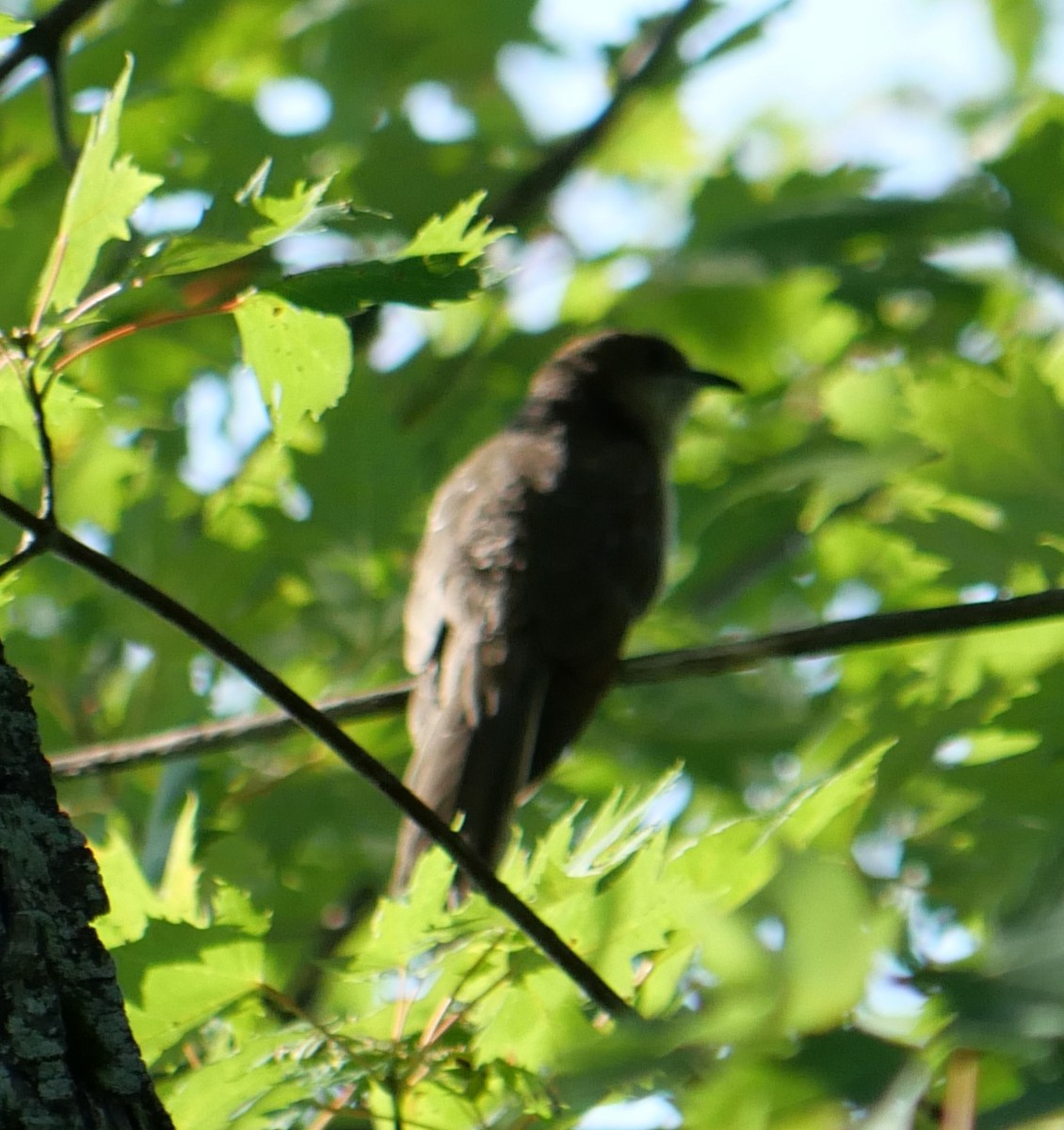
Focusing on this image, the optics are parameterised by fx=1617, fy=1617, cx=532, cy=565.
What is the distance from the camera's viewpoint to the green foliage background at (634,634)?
5.42ft

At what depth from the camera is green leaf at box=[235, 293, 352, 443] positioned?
2178mm

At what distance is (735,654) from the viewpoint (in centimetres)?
333

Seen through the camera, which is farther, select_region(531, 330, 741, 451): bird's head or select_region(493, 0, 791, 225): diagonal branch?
select_region(531, 330, 741, 451): bird's head

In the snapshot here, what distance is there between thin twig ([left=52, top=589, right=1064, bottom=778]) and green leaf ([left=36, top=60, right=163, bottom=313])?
1390mm

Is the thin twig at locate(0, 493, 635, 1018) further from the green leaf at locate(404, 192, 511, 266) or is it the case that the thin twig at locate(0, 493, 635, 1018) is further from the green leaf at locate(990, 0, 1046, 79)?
the green leaf at locate(990, 0, 1046, 79)

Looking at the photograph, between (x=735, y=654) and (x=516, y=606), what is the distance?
1.68 metres

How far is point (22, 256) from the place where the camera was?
4168mm

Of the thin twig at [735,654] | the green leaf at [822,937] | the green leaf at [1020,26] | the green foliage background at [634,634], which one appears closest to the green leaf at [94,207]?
the green foliage background at [634,634]

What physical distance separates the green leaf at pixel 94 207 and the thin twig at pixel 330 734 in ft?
0.95

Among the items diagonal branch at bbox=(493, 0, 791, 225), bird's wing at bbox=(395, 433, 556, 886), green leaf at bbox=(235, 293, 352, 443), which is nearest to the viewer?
green leaf at bbox=(235, 293, 352, 443)

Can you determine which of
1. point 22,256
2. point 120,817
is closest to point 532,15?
point 22,256

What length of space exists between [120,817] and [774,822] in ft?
7.44

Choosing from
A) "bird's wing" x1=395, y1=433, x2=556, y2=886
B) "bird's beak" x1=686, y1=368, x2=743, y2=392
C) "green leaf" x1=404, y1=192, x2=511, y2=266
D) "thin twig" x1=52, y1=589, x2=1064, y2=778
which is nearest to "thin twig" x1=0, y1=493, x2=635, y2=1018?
"green leaf" x1=404, y1=192, x2=511, y2=266

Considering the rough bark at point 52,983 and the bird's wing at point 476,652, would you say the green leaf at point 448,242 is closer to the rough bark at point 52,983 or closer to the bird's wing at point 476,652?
the rough bark at point 52,983
